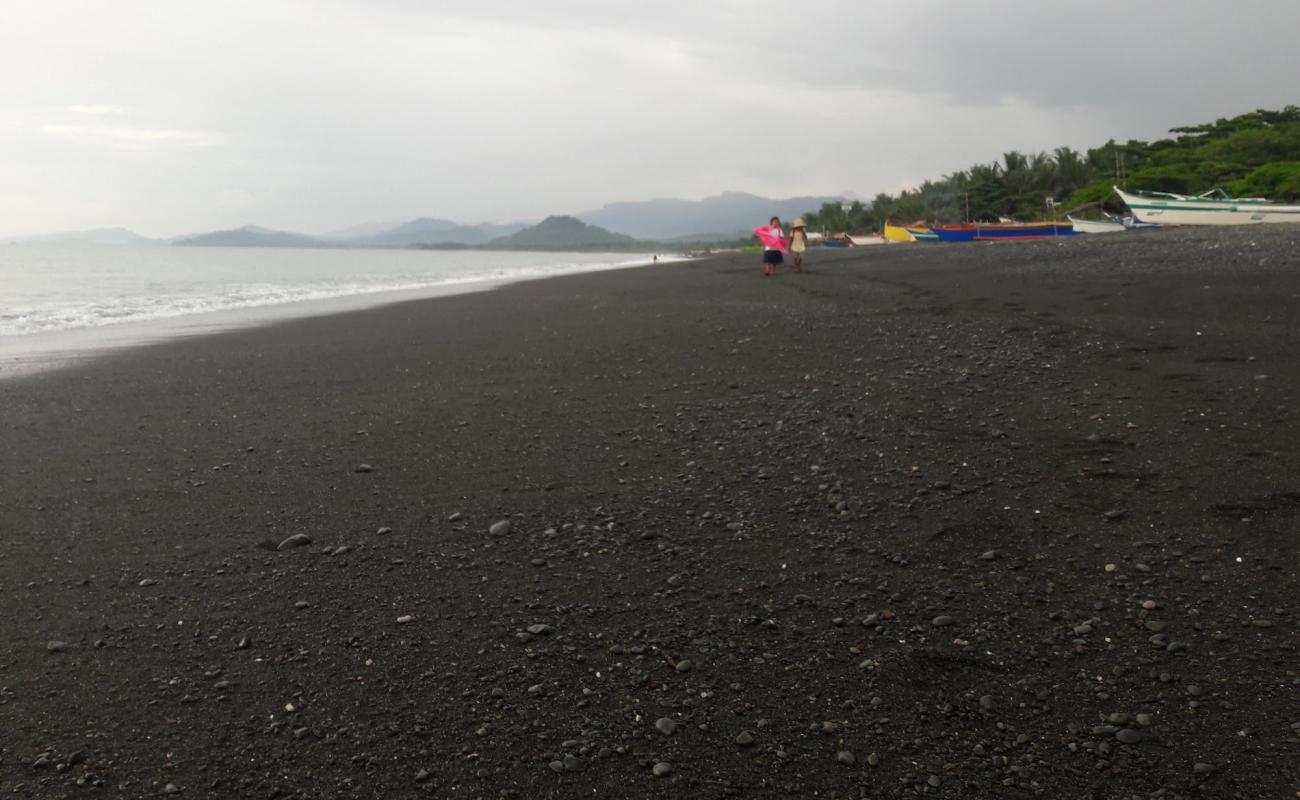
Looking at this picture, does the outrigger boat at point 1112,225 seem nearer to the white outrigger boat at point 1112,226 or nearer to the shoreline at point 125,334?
the white outrigger boat at point 1112,226

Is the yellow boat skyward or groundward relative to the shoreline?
skyward

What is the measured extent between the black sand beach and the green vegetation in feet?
138

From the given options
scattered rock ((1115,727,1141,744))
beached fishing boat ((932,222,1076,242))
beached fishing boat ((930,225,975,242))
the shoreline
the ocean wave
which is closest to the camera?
scattered rock ((1115,727,1141,744))

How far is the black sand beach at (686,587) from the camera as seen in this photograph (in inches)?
96.9

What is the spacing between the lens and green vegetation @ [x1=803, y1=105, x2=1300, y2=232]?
46250mm

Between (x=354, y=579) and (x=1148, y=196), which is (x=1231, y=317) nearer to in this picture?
(x=354, y=579)

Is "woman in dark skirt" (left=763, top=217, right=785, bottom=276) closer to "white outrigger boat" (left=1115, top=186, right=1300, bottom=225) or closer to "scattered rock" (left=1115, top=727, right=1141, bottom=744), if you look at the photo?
"white outrigger boat" (left=1115, top=186, right=1300, bottom=225)

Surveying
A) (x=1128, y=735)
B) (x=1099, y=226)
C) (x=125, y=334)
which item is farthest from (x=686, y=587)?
(x=1099, y=226)

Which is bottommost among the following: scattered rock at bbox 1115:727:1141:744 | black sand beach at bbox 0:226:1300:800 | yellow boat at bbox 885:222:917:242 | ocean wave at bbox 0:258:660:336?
scattered rock at bbox 1115:727:1141:744

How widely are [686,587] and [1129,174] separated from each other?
5971 cm

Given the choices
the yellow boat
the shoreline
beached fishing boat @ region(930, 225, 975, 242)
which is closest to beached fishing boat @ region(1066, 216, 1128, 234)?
beached fishing boat @ region(930, 225, 975, 242)

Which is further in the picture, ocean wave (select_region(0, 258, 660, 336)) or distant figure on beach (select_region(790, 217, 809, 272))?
distant figure on beach (select_region(790, 217, 809, 272))

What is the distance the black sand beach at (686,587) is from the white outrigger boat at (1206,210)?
81.9 feet

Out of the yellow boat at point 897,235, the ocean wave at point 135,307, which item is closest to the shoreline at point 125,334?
the ocean wave at point 135,307
